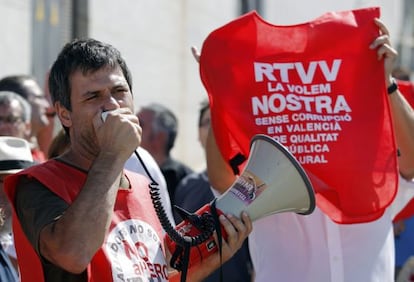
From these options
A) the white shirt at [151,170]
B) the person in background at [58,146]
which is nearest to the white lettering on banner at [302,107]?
the white shirt at [151,170]

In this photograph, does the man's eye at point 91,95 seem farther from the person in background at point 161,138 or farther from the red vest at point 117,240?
the person in background at point 161,138

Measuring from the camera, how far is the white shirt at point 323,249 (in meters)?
3.94

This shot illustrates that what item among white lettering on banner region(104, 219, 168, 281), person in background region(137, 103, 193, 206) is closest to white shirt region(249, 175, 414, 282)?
white lettering on banner region(104, 219, 168, 281)

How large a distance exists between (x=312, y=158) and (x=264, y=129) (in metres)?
0.21

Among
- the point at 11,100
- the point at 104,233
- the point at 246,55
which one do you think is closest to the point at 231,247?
the point at 104,233

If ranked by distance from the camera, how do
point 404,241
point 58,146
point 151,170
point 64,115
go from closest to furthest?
point 64,115, point 151,170, point 58,146, point 404,241

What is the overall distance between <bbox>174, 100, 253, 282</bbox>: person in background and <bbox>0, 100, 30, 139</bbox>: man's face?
929 mm

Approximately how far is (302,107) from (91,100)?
44.6 inches

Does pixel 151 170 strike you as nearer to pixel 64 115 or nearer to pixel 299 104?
pixel 299 104

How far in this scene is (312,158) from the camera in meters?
3.91

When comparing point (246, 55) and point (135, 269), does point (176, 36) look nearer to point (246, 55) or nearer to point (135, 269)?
point (246, 55)

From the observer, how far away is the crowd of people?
111 inches

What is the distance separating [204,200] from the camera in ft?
19.8

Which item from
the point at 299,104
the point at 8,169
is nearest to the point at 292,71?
the point at 299,104
